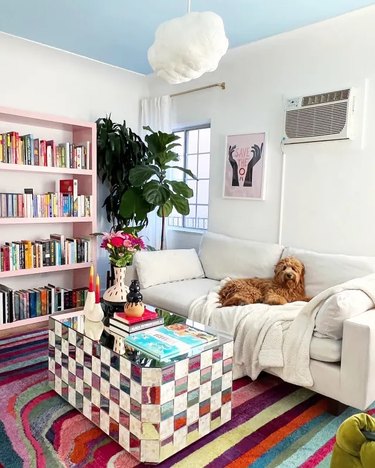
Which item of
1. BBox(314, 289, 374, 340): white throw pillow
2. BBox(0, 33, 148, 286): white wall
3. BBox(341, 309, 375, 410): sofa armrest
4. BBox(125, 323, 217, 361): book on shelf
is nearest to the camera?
BBox(125, 323, 217, 361): book on shelf

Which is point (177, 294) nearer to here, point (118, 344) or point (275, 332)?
point (275, 332)

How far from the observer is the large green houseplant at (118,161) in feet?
11.8

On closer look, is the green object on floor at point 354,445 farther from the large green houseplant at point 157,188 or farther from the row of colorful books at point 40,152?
the row of colorful books at point 40,152

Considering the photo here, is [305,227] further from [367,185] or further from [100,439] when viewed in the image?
[100,439]

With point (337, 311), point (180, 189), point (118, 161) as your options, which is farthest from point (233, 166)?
point (337, 311)

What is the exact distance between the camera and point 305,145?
119 inches

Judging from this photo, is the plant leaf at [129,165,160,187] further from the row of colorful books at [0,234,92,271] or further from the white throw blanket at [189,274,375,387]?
the white throw blanket at [189,274,375,387]

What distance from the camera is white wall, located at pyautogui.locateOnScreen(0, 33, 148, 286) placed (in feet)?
10.8

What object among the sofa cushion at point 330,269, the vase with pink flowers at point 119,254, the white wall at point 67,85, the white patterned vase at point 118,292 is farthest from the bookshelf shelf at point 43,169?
the sofa cushion at point 330,269

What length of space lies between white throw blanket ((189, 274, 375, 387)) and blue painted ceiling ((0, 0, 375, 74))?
1889mm

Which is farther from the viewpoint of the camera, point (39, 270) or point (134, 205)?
point (134, 205)

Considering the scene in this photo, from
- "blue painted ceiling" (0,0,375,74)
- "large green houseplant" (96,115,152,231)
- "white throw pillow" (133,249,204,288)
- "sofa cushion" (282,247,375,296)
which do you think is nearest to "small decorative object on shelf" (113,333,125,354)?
"white throw pillow" (133,249,204,288)

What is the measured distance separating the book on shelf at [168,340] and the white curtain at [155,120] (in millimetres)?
2274

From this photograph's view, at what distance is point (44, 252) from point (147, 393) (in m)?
2.12
